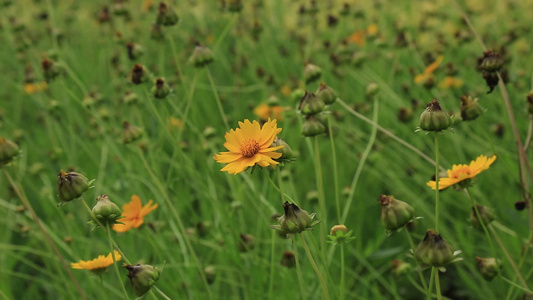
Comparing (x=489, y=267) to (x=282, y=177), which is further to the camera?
(x=282, y=177)

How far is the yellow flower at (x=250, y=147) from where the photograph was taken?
27.2 inches

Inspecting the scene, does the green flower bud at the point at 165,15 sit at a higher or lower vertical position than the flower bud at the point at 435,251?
higher

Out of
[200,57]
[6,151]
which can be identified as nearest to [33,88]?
[200,57]

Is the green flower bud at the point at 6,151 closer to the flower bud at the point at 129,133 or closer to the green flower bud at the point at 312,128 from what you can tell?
the flower bud at the point at 129,133

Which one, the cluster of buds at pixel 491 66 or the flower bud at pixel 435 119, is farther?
the cluster of buds at pixel 491 66

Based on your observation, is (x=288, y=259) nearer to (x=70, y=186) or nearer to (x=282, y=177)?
(x=282, y=177)

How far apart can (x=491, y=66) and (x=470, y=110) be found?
0.24 feet

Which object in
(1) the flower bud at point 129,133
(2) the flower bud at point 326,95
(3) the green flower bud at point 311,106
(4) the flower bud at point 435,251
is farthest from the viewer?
(1) the flower bud at point 129,133

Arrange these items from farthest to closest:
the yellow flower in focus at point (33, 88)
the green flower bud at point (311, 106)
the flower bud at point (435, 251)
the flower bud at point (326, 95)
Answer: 1. the yellow flower in focus at point (33, 88)
2. the flower bud at point (326, 95)
3. the green flower bud at point (311, 106)
4. the flower bud at point (435, 251)

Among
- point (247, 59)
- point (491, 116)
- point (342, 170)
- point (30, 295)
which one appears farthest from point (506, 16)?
point (30, 295)

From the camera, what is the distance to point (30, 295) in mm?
1449

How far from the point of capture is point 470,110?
3.08ft

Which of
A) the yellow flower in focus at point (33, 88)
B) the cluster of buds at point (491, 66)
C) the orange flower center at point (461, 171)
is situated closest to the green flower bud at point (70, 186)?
the orange flower center at point (461, 171)

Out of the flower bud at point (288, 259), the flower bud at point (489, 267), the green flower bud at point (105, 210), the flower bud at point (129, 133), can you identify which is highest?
the green flower bud at point (105, 210)
